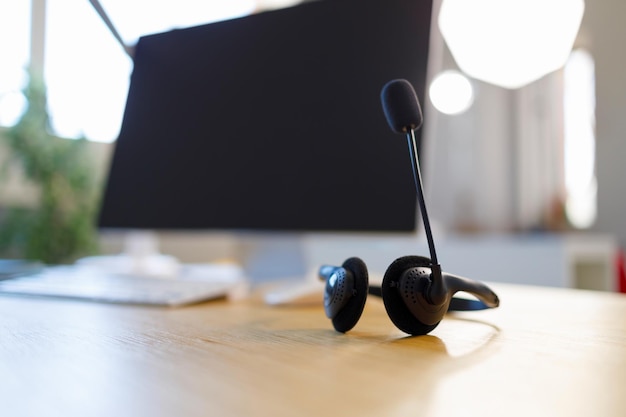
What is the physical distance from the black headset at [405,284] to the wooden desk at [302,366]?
2cm

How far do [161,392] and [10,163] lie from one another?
2261 millimetres

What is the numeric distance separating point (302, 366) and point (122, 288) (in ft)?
1.75

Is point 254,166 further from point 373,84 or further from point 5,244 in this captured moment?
point 5,244

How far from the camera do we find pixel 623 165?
3.00 metres

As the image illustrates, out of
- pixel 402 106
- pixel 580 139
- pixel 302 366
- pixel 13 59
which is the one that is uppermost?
pixel 580 139

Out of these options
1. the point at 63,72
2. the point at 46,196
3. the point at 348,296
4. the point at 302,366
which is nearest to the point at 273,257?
the point at 348,296

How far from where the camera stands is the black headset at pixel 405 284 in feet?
1.52

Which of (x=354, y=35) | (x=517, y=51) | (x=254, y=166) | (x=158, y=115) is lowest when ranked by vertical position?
(x=254, y=166)

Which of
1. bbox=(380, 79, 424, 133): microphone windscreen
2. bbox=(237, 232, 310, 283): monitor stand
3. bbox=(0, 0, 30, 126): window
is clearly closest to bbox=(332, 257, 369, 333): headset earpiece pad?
bbox=(380, 79, 424, 133): microphone windscreen

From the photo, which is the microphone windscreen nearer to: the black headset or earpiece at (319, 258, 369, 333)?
the black headset

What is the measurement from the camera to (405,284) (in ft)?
1.54

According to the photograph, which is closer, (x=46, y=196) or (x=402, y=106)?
(x=402, y=106)

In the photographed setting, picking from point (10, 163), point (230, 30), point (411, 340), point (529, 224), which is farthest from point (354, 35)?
point (529, 224)

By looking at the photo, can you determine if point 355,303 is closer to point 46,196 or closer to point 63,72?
point 46,196
